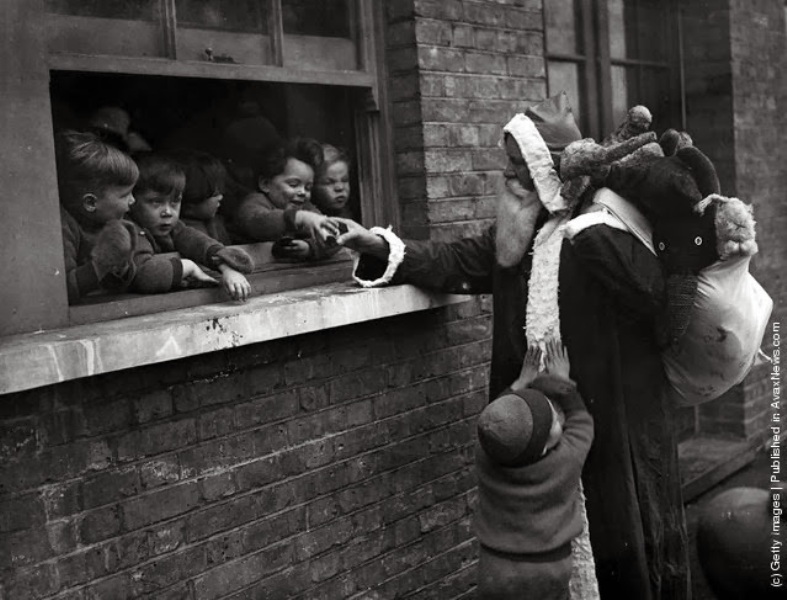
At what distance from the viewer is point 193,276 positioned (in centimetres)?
323

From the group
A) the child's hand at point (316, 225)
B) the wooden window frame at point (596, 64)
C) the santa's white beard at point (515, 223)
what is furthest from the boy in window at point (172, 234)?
the wooden window frame at point (596, 64)

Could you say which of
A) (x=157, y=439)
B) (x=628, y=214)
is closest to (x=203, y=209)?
(x=157, y=439)

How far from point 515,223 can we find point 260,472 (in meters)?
1.26

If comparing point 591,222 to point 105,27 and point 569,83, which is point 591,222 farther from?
point 569,83

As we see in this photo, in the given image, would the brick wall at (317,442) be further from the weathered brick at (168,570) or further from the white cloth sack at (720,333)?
the white cloth sack at (720,333)

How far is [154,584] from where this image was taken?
2.89 meters

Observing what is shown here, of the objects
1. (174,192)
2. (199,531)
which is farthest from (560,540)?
(174,192)

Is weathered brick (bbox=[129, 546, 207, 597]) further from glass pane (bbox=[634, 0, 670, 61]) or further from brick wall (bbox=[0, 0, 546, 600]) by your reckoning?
glass pane (bbox=[634, 0, 670, 61])

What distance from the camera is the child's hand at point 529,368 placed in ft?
11.4

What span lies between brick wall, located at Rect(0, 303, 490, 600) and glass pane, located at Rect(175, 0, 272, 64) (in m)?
1.00

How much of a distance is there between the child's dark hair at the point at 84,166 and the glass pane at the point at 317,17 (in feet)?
3.08

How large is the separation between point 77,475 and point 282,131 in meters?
1.66

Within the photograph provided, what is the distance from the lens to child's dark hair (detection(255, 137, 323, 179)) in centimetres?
377

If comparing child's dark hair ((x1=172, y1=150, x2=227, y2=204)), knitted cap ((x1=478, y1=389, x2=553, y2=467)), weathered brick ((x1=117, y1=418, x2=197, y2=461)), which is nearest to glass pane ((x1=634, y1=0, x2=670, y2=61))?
child's dark hair ((x1=172, y1=150, x2=227, y2=204))
